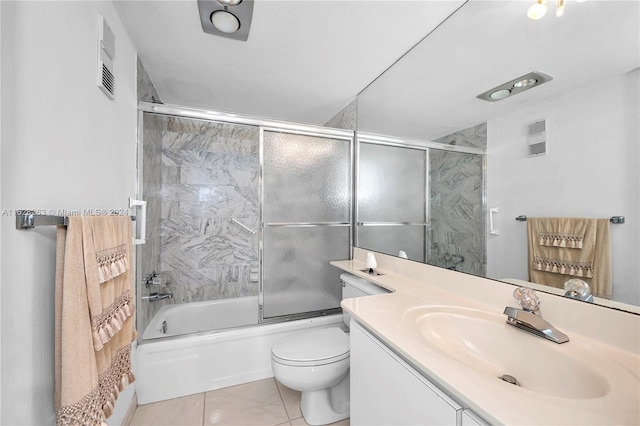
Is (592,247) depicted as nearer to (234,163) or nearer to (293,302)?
(293,302)

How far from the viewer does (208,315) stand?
2.52 meters

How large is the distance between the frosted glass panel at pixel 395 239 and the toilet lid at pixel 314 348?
690 mm

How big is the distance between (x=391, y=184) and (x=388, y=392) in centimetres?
146

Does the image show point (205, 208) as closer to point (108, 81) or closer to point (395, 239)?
point (108, 81)

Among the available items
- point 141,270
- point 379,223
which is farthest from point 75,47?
point 379,223

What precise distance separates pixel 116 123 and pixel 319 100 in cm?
162

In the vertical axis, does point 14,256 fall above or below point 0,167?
below

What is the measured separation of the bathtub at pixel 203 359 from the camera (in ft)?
5.57

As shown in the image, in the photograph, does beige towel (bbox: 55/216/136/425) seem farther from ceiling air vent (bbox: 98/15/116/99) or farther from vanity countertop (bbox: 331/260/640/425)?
vanity countertop (bbox: 331/260/640/425)

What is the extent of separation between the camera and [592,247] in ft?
Answer: 2.73

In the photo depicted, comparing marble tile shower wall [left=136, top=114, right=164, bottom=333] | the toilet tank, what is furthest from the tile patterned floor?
the toilet tank

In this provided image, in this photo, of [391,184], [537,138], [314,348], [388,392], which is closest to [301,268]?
[314,348]

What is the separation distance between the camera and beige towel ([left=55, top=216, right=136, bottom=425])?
0.74 metres

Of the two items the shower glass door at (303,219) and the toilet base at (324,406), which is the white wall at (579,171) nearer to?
the toilet base at (324,406)
